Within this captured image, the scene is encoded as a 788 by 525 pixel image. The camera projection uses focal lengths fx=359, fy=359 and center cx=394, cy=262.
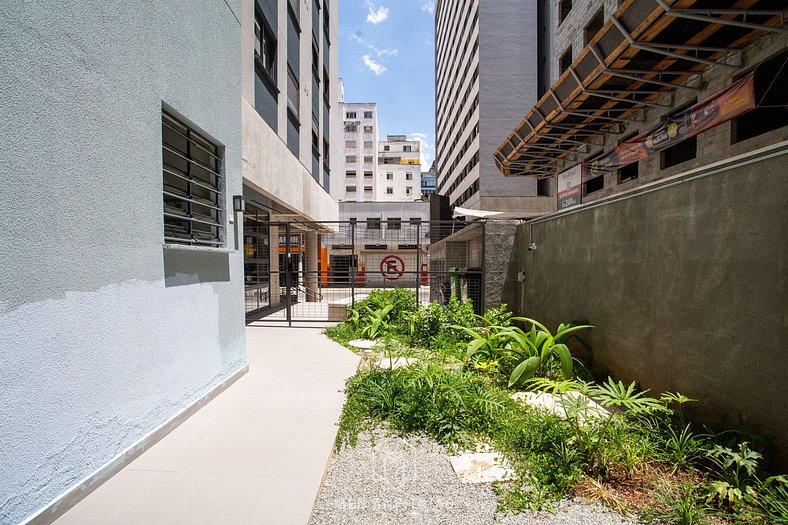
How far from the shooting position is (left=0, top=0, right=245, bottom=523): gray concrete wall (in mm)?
2018

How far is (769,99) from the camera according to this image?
6.53m

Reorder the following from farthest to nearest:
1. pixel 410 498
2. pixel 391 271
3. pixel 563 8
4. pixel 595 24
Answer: pixel 563 8
pixel 595 24
pixel 391 271
pixel 410 498

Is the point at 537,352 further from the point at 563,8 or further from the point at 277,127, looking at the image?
the point at 563,8

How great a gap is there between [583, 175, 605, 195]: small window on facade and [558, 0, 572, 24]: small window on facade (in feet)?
23.6

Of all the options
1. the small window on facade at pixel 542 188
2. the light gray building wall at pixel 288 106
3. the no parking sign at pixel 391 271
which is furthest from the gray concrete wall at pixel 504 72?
the no parking sign at pixel 391 271

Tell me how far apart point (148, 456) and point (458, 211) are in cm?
1079

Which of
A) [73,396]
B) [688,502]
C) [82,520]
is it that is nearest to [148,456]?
[82,520]

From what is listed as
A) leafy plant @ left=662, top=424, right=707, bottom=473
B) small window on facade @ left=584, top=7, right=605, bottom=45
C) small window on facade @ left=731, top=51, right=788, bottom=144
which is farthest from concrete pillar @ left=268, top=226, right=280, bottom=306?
small window on facade @ left=584, top=7, right=605, bottom=45

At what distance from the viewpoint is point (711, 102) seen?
7375 millimetres

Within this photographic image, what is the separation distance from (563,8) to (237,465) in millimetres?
18646

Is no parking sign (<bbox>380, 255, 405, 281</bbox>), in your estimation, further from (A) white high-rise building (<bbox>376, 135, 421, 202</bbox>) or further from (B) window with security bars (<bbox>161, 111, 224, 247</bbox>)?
(A) white high-rise building (<bbox>376, 135, 421, 202</bbox>)

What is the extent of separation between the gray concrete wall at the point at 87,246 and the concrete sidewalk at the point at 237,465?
27cm

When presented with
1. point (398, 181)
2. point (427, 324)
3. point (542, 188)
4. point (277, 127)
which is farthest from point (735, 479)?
point (398, 181)

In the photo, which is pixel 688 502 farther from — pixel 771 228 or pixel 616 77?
pixel 616 77
